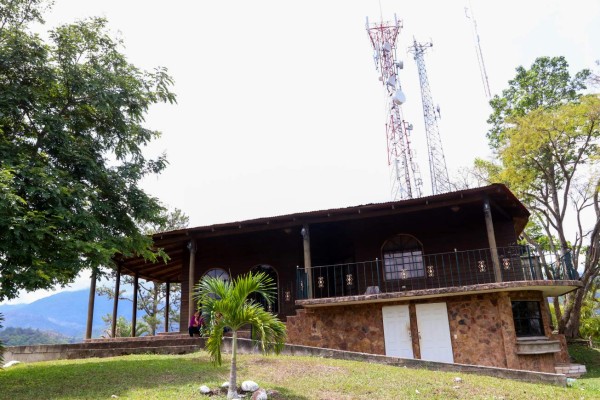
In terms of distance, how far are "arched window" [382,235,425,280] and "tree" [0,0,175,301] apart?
300 inches

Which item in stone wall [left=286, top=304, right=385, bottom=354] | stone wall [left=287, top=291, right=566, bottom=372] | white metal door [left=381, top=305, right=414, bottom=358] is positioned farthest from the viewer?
stone wall [left=286, top=304, right=385, bottom=354]

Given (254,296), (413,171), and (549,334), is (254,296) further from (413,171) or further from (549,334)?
(413,171)

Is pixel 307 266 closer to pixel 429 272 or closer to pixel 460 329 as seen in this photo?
pixel 429 272

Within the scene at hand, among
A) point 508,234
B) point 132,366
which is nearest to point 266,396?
point 132,366

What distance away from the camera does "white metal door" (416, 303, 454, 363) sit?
1185 cm

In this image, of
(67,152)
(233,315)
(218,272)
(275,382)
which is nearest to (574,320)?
(218,272)

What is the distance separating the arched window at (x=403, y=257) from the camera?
15.0 m

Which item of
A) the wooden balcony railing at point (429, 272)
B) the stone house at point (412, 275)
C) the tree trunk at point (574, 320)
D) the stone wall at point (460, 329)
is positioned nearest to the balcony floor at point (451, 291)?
the stone house at point (412, 275)

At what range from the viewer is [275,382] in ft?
26.5

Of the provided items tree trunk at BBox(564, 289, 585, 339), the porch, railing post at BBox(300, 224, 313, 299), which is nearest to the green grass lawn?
railing post at BBox(300, 224, 313, 299)

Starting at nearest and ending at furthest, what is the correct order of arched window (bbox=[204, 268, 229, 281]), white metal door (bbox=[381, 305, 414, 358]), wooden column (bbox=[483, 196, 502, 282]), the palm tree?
the palm tree
wooden column (bbox=[483, 196, 502, 282])
white metal door (bbox=[381, 305, 414, 358])
arched window (bbox=[204, 268, 229, 281])

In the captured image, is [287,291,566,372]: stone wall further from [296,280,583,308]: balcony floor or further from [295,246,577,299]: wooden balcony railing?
[295,246,577,299]: wooden balcony railing

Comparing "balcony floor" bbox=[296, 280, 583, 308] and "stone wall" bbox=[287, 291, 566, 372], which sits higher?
"balcony floor" bbox=[296, 280, 583, 308]

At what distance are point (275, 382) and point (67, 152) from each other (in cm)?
677
